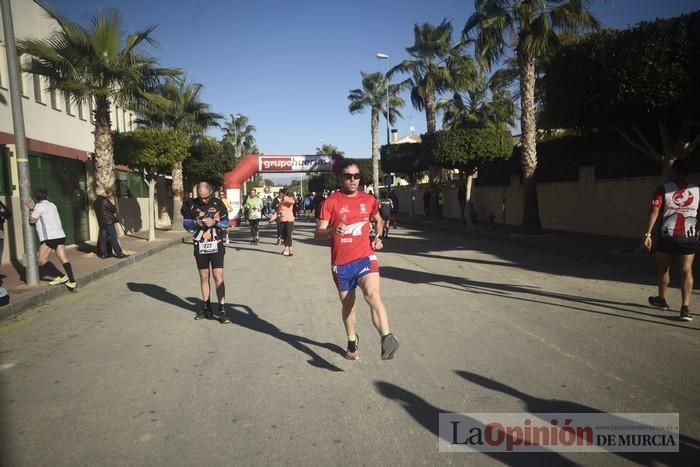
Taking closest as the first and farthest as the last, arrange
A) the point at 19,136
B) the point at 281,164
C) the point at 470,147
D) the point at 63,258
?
the point at 19,136, the point at 63,258, the point at 470,147, the point at 281,164

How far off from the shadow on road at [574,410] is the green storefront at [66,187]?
45.5 ft

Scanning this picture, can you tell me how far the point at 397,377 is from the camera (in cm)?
414

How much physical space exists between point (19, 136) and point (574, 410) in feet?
29.6

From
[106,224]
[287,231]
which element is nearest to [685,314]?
[287,231]

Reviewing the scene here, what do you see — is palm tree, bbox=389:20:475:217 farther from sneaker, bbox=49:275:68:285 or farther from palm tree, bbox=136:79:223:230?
sneaker, bbox=49:275:68:285

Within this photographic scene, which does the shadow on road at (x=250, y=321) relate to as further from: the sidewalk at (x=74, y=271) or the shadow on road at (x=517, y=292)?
the shadow on road at (x=517, y=292)

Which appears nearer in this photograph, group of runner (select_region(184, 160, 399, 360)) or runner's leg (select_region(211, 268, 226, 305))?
group of runner (select_region(184, 160, 399, 360))

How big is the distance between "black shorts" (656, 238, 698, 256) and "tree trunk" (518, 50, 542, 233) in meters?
11.5

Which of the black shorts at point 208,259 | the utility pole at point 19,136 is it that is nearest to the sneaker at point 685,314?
the black shorts at point 208,259

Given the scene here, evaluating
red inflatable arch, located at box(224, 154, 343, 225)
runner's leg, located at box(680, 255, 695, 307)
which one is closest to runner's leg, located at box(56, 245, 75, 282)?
runner's leg, located at box(680, 255, 695, 307)

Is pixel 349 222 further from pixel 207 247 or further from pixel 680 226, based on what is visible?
pixel 680 226

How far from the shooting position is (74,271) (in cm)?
1021

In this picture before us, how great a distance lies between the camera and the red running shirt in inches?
173

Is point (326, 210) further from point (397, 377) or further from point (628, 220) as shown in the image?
point (628, 220)
